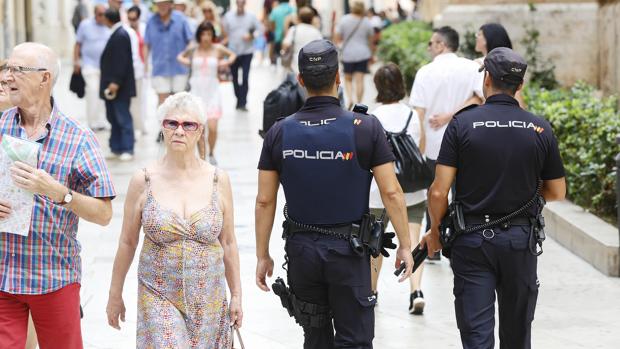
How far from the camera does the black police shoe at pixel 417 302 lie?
325 inches

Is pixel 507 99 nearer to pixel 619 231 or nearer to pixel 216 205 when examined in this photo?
pixel 216 205

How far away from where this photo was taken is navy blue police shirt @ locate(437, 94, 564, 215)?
5902 millimetres

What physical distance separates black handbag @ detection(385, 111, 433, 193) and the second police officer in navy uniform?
2075mm

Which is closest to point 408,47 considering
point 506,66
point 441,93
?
point 441,93

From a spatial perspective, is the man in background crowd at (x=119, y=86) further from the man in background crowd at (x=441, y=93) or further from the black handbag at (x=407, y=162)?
the black handbag at (x=407, y=162)

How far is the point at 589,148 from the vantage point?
1070 cm

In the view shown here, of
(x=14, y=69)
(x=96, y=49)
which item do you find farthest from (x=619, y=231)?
(x=96, y=49)

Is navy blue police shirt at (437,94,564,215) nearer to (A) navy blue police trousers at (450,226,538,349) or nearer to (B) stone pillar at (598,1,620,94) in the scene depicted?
(A) navy blue police trousers at (450,226,538,349)

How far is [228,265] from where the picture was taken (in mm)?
5527

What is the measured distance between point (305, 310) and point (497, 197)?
3.41 feet

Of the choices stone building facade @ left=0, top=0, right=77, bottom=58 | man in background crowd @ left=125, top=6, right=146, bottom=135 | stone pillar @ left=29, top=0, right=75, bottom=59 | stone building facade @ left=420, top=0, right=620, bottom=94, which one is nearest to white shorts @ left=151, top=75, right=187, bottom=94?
man in background crowd @ left=125, top=6, right=146, bottom=135

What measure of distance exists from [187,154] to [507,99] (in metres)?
1.59

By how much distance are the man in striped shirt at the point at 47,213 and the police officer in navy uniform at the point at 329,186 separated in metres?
0.86

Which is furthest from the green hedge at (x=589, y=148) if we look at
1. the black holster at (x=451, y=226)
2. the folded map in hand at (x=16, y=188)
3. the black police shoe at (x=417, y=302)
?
the folded map in hand at (x=16, y=188)
